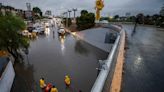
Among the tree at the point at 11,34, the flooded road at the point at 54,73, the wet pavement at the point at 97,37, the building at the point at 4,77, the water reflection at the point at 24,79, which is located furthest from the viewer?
the wet pavement at the point at 97,37

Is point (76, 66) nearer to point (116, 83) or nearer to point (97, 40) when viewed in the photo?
point (97, 40)

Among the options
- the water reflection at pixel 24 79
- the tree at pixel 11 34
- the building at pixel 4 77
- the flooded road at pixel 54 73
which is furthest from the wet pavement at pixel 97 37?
the building at pixel 4 77

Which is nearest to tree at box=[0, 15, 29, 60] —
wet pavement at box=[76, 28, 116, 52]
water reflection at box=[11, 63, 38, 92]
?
water reflection at box=[11, 63, 38, 92]

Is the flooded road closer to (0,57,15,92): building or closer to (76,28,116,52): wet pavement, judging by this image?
(0,57,15,92): building

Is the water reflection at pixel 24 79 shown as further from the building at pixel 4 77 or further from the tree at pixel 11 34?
the tree at pixel 11 34

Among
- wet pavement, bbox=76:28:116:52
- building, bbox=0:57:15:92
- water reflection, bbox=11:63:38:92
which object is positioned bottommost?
water reflection, bbox=11:63:38:92

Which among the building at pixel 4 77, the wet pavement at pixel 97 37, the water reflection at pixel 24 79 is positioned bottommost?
the water reflection at pixel 24 79

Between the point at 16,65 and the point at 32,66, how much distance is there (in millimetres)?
2584

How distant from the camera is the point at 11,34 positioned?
2086 centimetres

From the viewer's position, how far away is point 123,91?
400 cm

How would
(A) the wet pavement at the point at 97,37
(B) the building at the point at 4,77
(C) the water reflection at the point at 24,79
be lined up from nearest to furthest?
(B) the building at the point at 4,77 < (C) the water reflection at the point at 24,79 < (A) the wet pavement at the point at 97,37

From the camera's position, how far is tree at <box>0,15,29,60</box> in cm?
2012

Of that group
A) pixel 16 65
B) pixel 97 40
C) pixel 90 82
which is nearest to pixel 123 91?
pixel 90 82

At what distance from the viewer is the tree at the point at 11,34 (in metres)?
20.1
